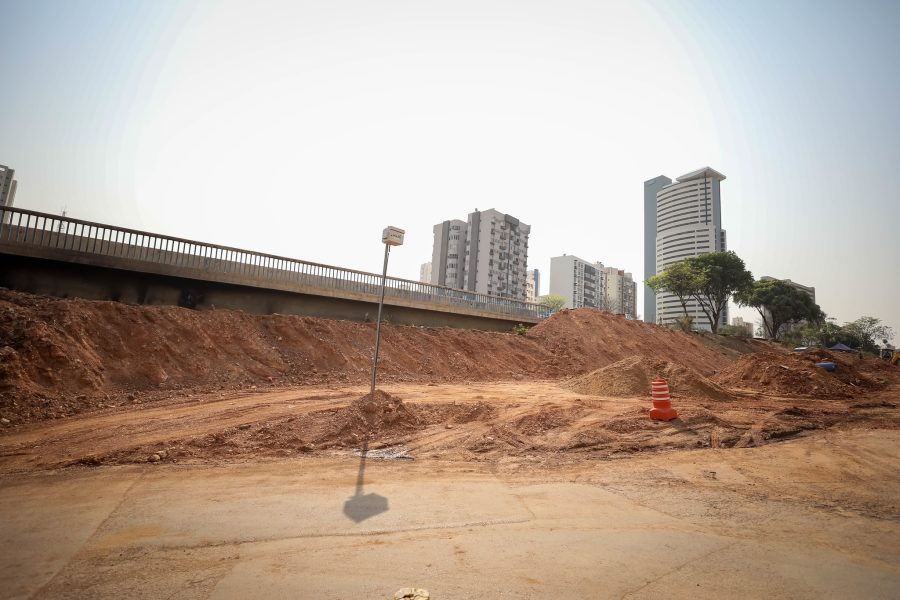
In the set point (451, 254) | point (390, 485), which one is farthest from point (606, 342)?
point (451, 254)

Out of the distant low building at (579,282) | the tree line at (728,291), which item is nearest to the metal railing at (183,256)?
the tree line at (728,291)

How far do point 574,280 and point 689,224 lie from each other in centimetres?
4585

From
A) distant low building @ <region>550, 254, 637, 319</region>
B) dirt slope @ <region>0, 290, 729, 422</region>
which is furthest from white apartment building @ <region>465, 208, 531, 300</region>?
dirt slope @ <region>0, 290, 729, 422</region>

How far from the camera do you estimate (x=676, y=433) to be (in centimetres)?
802

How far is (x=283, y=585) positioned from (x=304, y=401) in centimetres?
779

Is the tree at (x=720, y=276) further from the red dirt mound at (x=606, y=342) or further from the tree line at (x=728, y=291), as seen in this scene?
the red dirt mound at (x=606, y=342)

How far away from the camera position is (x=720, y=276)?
48719mm

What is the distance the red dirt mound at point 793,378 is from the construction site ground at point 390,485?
2.45 meters

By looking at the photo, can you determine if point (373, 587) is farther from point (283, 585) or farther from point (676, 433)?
point (676, 433)

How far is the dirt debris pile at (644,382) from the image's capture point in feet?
43.5

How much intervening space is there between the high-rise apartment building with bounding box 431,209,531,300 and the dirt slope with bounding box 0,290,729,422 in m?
65.4

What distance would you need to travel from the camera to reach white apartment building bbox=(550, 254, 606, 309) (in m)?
129

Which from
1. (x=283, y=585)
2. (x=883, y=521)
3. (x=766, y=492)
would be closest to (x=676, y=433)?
(x=766, y=492)

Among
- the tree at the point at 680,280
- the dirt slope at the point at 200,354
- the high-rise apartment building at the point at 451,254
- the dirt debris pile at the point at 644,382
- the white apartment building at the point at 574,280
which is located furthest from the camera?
the white apartment building at the point at 574,280
